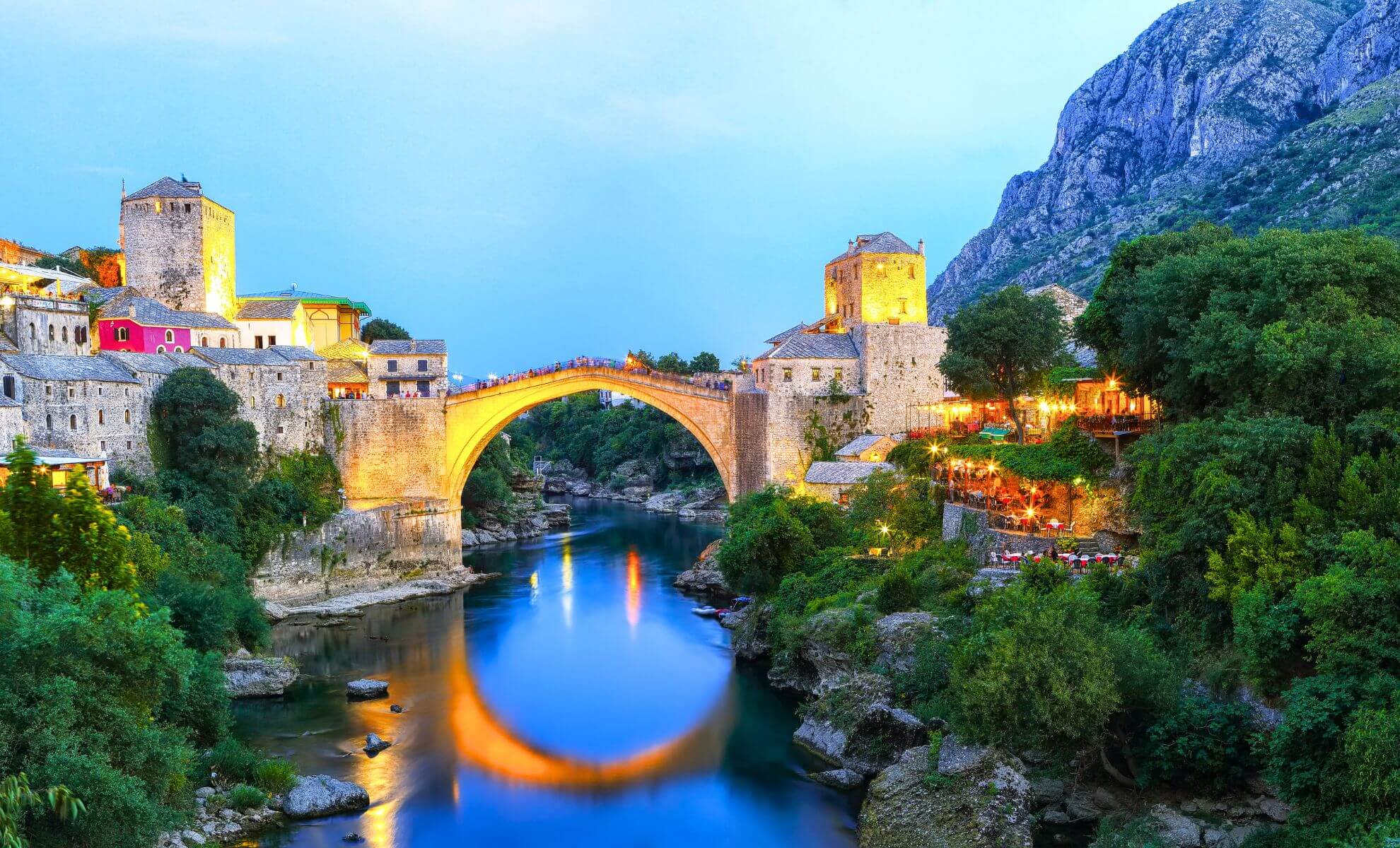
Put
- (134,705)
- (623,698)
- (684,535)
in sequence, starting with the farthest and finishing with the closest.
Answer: (684,535), (623,698), (134,705)

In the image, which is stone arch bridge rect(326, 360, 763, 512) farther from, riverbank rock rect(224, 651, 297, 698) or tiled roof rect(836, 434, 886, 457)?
riverbank rock rect(224, 651, 297, 698)

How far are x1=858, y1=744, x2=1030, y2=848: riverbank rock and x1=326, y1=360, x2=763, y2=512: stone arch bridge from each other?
59.0ft

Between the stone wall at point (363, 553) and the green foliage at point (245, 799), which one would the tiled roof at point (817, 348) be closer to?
the stone wall at point (363, 553)

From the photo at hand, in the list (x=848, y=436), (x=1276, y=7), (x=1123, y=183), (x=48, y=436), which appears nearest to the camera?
(x=48, y=436)

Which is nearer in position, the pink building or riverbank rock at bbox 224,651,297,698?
riverbank rock at bbox 224,651,297,698

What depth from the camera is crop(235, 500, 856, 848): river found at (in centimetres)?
1443

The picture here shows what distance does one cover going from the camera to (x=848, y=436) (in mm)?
30609

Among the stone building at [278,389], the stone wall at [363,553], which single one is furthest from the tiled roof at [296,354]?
the stone wall at [363,553]

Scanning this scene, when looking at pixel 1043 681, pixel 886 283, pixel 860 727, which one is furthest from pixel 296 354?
pixel 1043 681

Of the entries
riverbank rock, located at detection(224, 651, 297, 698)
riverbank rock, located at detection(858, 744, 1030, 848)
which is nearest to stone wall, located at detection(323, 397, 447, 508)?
riverbank rock, located at detection(224, 651, 297, 698)

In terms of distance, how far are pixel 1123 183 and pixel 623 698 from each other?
2322 inches

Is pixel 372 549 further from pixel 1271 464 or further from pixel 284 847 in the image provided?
pixel 1271 464

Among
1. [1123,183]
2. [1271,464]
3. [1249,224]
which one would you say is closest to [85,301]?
[1271,464]

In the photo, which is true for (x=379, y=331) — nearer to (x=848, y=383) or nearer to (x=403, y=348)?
(x=403, y=348)
